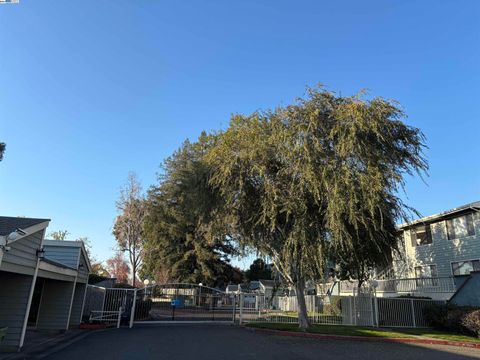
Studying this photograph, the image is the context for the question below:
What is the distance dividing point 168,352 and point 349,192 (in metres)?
9.02

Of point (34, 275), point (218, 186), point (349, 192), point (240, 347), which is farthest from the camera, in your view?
point (218, 186)

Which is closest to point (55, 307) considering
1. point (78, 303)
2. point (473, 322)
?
point (78, 303)

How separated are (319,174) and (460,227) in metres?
15.8

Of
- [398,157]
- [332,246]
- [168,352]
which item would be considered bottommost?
[168,352]

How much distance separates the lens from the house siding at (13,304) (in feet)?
35.7

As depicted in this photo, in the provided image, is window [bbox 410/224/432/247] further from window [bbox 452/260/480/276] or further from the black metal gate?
the black metal gate

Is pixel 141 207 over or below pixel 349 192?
over

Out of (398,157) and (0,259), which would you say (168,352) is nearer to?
(0,259)

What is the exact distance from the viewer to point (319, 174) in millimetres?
16094

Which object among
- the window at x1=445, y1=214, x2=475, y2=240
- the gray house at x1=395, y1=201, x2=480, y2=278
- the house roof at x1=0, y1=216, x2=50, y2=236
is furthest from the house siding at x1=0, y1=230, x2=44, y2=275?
the window at x1=445, y1=214, x2=475, y2=240

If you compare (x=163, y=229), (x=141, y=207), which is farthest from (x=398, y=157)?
(x=141, y=207)

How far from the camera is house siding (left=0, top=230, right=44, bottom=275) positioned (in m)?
9.79

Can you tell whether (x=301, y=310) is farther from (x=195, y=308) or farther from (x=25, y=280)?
(x=25, y=280)

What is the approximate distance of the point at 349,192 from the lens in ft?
51.4
